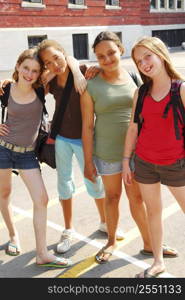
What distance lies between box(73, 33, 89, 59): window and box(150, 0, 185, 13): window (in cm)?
917

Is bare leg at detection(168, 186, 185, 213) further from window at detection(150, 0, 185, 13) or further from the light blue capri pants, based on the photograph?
window at detection(150, 0, 185, 13)

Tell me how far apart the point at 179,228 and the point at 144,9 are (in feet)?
95.8

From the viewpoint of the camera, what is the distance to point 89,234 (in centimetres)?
386

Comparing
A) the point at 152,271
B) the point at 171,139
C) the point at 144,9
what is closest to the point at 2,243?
the point at 152,271

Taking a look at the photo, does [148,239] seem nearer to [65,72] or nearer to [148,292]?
[148,292]

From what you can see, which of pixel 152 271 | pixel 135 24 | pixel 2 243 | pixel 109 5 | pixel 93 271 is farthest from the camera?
pixel 135 24

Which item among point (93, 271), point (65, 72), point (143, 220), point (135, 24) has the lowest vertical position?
point (93, 271)

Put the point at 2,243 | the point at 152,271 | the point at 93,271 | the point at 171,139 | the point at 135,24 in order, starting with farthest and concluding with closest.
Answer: the point at 135,24, the point at 2,243, the point at 93,271, the point at 152,271, the point at 171,139

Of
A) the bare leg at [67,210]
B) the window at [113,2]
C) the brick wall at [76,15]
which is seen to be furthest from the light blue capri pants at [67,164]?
the window at [113,2]

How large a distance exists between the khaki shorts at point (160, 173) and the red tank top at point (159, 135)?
0.04 meters

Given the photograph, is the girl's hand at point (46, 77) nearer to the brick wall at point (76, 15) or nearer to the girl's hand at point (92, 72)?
the girl's hand at point (92, 72)

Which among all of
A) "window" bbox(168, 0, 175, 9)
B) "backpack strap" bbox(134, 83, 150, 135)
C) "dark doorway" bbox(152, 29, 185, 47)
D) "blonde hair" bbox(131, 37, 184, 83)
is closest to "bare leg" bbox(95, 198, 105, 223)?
"backpack strap" bbox(134, 83, 150, 135)

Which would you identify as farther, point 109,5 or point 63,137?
point 109,5

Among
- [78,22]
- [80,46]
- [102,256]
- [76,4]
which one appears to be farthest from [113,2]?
[102,256]
